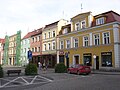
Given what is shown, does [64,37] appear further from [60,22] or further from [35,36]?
[35,36]

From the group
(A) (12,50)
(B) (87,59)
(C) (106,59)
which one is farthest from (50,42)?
(A) (12,50)

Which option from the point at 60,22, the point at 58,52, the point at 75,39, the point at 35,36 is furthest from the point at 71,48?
the point at 35,36

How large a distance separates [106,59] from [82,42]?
6610 millimetres

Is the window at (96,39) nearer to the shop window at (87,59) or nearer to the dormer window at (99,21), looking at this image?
the dormer window at (99,21)

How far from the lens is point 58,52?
151ft

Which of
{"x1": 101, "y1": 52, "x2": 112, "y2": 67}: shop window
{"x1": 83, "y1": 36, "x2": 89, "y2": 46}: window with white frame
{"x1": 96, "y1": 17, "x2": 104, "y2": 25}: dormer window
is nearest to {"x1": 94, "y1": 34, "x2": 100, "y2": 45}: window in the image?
{"x1": 83, "y1": 36, "x2": 89, "y2": 46}: window with white frame

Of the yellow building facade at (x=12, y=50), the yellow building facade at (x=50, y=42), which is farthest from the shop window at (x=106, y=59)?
the yellow building facade at (x=12, y=50)

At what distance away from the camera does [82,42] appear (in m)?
39.3

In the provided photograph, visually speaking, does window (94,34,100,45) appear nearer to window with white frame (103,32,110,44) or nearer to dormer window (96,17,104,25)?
window with white frame (103,32,110,44)

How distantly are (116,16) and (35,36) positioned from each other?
2641 cm

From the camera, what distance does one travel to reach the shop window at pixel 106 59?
111ft

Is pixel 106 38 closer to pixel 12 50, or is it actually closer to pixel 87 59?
pixel 87 59

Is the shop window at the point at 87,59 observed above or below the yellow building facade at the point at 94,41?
below

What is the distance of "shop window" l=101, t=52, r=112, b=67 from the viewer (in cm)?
3372
